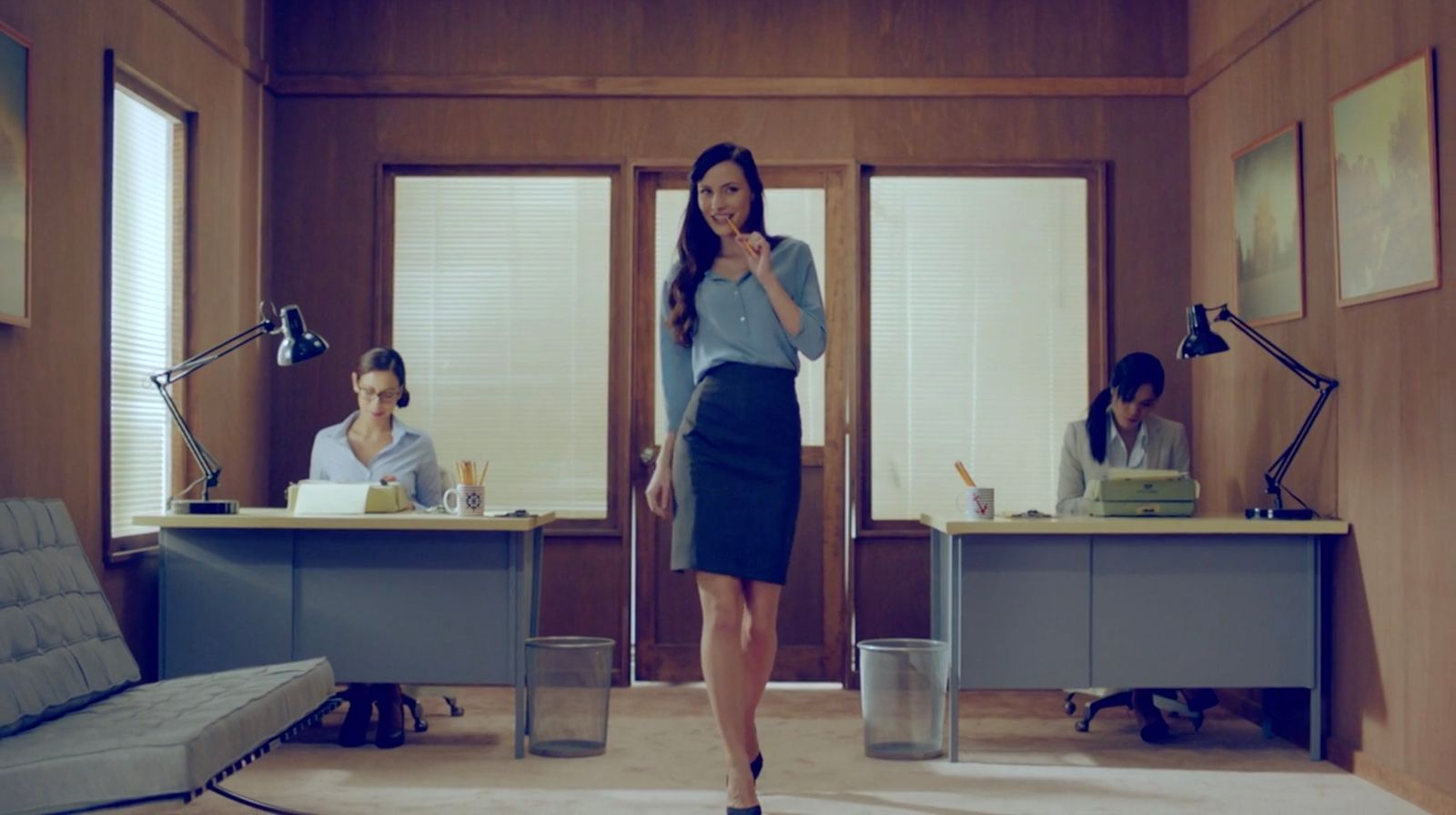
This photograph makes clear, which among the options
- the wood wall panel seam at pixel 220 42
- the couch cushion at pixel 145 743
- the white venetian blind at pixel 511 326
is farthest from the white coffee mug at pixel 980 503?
the wood wall panel seam at pixel 220 42

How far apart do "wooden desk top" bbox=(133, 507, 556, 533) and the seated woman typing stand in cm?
184

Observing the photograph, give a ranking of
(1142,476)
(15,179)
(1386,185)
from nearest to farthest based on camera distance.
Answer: (15,179), (1386,185), (1142,476)

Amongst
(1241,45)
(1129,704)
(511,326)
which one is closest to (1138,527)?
(1129,704)

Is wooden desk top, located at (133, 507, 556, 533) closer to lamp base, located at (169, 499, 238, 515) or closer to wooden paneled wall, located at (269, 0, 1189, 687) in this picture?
lamp base, located at (169, 499, 238, 515)

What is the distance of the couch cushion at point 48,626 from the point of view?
2863 millimetres

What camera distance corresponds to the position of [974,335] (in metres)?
5.66

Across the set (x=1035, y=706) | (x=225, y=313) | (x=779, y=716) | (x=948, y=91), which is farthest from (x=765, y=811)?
(x=948, y=91)

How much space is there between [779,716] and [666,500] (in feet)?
5.60

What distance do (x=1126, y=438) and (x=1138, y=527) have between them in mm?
715

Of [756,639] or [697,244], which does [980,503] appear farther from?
[697,244]

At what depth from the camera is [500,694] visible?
529 centimetres

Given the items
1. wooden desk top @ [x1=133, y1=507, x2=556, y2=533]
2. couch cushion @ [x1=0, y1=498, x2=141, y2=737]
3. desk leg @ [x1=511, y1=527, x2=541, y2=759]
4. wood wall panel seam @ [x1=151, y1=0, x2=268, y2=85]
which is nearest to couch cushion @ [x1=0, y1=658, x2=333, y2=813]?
couch cushion @ [x1=0, y1=498, x2=141, y2=737]

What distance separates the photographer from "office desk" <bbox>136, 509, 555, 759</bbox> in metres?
4.14

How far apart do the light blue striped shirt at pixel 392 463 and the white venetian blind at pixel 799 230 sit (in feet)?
3.87
